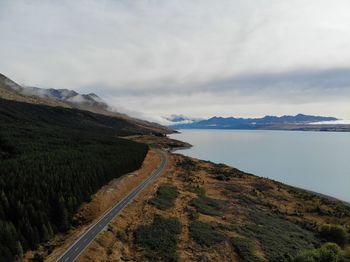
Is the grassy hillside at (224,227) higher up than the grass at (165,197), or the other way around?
the grass at (165,197)

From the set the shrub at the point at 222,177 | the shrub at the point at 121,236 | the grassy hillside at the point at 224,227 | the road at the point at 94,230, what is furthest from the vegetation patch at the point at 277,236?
the shrub at the point at 222,177

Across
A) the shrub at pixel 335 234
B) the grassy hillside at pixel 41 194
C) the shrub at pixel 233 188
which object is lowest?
the shrub at pixel 335 234

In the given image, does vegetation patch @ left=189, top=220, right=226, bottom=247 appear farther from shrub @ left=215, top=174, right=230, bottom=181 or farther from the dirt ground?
shrub @ left=215, top=174, right=230, bottom=181

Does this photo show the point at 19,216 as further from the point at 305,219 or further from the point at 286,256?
the point at 305,219

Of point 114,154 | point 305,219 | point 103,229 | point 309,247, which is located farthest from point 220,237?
point 114,154

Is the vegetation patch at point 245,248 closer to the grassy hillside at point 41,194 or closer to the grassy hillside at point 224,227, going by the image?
the grassy hillside at point 224,227

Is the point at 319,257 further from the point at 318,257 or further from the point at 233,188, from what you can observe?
the point at 233,188

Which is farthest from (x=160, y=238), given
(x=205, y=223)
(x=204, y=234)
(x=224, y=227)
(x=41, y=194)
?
(x=41, y=194)
